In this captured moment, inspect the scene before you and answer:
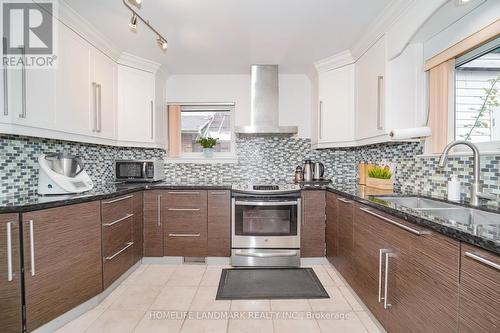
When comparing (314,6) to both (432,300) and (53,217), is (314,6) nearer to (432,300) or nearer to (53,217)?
(432,300)

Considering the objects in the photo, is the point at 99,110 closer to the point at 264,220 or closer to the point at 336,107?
the point at 264,220

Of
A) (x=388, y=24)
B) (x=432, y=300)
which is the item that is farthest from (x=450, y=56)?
(x=432, y=300)

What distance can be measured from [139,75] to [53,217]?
1837mm

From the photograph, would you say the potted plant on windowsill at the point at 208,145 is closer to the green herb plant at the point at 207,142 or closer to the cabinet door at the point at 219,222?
the green herb plant at the point at 207,142

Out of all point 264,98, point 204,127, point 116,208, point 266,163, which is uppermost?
point 264,98

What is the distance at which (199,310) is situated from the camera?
1894 mm

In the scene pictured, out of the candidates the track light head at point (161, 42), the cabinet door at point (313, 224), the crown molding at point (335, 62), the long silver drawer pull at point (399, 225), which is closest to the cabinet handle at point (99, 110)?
the track light head at point (161, 42)

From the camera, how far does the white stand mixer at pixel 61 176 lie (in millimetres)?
1884

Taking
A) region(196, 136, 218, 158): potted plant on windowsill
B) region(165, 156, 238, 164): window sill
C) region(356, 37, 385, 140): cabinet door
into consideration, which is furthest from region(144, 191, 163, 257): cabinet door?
region(356, 37, 385, 140): cabinet door

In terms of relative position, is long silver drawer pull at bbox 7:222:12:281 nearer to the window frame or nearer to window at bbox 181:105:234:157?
the window frame

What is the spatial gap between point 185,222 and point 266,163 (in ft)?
4.14

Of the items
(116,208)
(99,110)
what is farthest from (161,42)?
(116,208)

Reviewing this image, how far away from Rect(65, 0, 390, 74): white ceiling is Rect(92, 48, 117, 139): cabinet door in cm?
23

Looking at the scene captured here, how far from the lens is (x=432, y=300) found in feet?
3.59
